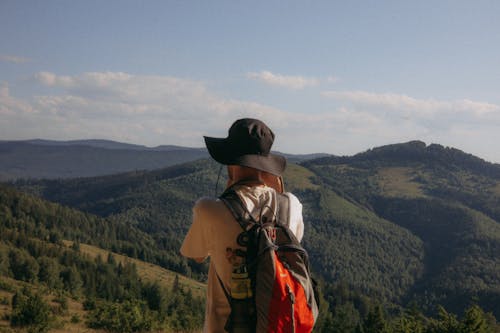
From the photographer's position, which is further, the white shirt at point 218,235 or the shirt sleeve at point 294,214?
the shirt sleeve at point 294,214

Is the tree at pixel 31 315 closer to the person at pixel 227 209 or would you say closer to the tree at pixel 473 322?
the person at pixel 227 209

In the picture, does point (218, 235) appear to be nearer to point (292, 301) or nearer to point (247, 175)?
point (247, 175)

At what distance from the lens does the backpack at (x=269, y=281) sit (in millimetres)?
3363

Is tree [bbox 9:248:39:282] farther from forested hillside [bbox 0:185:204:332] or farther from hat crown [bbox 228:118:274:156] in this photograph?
hat crown [bbox 228:118:274:156]

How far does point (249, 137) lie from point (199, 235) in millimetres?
838

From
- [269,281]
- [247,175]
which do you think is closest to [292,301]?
[269,281]

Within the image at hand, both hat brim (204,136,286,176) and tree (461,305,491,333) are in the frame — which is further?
tree (461,305,491,333)

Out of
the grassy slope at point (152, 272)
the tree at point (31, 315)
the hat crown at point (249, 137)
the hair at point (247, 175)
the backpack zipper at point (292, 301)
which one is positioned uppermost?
the hat crown at point (249, 137)

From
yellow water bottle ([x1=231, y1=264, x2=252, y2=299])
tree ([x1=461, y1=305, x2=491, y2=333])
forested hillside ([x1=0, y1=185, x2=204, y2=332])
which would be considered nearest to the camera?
yellow water bottle ([x1=231, y1=264, x2=252, y2=299])

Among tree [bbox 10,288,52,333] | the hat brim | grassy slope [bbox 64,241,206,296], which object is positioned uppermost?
the hat brim

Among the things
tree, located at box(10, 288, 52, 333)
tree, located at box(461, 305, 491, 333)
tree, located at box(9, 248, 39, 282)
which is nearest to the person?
tree, located at box(10, 288, 52, 333)

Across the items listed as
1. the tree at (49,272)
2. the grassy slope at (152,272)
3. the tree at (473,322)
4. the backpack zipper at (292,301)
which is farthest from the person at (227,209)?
the grassy slope at (152,272)

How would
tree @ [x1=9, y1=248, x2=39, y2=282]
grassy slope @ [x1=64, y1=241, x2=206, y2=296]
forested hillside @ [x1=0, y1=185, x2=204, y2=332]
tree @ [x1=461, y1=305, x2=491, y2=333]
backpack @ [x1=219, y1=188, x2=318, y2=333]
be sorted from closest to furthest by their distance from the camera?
backpack @ [x1=219, y1=188, x2=318, y2=333], forested hillside @ [x1=0, y1=185, x2=204, y2=332], tree @ [x1=461, y1=305, x2=491, y2=333], tree @ [x1=9, y1=248, x2=39, y2=282], grassy slope @ [x1=64, y1=241, x2=206, y2=296]

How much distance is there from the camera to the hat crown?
148 inches
